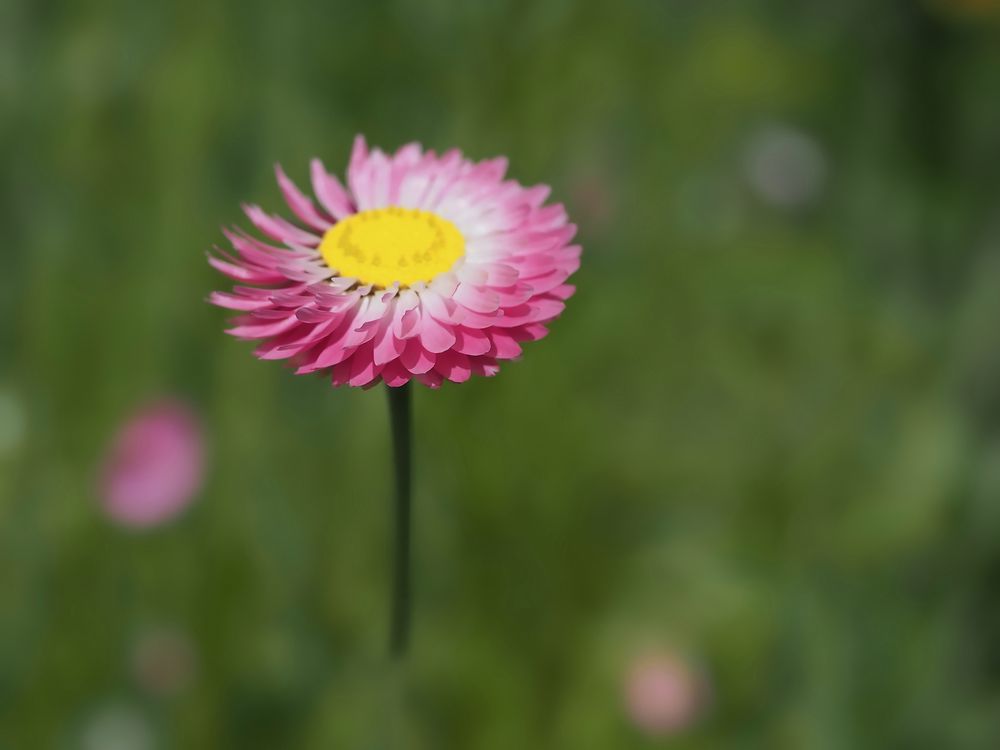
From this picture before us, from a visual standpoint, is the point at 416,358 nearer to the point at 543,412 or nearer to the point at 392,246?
the point at 392,246

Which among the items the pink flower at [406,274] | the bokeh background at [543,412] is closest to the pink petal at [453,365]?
the pink flower at [406,274]

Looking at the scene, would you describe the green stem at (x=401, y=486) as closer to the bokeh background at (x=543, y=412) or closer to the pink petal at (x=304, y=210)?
the pink petal at (x=304, y=210)

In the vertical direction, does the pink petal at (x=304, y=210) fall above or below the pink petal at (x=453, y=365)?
above

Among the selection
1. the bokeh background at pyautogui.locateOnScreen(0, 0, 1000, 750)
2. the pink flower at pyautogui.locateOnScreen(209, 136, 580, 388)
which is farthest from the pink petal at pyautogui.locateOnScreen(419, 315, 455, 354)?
the bokeh background at pyautogui.locateOnScreen(0, 0, 1000, 750)

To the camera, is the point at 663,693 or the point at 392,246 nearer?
the point at 392,246

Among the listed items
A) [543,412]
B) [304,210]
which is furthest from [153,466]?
[304,210]

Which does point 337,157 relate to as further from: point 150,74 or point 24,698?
point 24,698

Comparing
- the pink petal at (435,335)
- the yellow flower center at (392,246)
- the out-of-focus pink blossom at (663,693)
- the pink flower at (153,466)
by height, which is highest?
the yellow flower center at (392,246)
